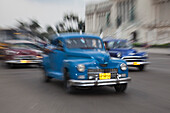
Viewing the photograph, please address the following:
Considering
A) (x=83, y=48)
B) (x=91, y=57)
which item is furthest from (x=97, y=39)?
(x=91, y=57)

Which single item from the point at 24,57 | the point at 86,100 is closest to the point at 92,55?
the point at 86,100

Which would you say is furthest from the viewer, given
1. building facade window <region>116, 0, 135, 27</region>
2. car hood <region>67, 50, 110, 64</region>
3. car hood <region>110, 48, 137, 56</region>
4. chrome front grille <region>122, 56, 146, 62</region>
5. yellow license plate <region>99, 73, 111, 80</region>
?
building facade window <region>116, 0, 135, 27</region>

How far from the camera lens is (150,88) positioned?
9.97 metres

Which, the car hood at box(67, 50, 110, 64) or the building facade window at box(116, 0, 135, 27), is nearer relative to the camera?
the car hood at box(67, 50, 110, 64)

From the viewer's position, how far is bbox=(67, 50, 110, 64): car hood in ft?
28.1

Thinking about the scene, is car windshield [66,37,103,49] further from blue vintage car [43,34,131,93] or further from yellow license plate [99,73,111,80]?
yellow license plate [99,73,111,80]

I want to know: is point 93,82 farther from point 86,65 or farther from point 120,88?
Answer: point 120,88

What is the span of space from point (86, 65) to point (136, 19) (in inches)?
2562

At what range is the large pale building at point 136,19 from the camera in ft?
205

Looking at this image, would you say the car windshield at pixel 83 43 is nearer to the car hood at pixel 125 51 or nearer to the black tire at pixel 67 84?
the black tire at pixel 67 84

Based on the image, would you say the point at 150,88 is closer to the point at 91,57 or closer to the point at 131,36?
the point at 91,57

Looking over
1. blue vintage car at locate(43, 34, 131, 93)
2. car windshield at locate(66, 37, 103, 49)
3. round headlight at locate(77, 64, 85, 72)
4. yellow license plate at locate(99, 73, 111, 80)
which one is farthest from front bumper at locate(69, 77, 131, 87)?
car windshield at locate(66, 37, 103, 49)

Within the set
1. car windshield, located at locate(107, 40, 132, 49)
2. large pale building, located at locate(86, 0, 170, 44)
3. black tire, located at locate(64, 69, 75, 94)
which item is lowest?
black tire, located at locate(64, 69, 75, 94)

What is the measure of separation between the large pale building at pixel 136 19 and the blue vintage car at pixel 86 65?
40933 millimetres
